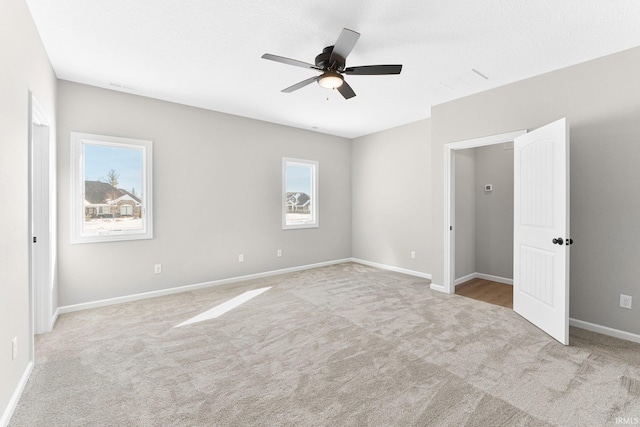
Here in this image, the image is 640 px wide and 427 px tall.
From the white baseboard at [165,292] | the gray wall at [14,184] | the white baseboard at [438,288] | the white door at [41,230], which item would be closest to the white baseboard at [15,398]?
the gray wall at [14,184]

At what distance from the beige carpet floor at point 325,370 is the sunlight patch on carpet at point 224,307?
0.38 feet

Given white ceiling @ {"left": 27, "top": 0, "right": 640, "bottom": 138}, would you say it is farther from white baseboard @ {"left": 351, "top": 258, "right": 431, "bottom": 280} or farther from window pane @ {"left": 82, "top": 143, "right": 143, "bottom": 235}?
white baseboard @ {"left": 351, "top": 258, "right": 431, "bottom": 280}

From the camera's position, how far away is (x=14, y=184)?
195 cm

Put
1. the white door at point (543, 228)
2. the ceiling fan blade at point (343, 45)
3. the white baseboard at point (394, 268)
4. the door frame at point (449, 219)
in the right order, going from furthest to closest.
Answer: the white baseboard at point (394, 268)
the door frame at point (449, 219)
the white door at point (543, 228)
the ceiling fan blade at point (343, 45)

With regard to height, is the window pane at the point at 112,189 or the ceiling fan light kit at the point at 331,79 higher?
the ceiling fan light kit at the point at 331,79

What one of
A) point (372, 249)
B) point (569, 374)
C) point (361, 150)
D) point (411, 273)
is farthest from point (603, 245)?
point (361, 150)

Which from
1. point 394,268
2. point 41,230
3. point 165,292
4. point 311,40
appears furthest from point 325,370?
point 394,268

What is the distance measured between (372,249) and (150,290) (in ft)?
13.4

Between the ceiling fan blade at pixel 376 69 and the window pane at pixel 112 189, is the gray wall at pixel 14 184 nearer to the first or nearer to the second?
the window pane at pixel 112 189

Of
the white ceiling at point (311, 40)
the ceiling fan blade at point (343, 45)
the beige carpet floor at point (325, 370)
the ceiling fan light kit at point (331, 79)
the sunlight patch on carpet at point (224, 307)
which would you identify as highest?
the white ceiling at point (311, 40)

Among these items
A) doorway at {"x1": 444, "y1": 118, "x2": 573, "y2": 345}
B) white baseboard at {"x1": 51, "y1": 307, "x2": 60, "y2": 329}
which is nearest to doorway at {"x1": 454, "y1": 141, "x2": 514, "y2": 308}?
doorway at {"x1": 444, "y1": 118, "x2": 573, "y2": 345}

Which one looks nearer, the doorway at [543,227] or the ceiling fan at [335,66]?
the ceiling fan at [335,66]

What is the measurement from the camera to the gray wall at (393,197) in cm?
518

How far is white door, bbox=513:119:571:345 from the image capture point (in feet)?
8.65
